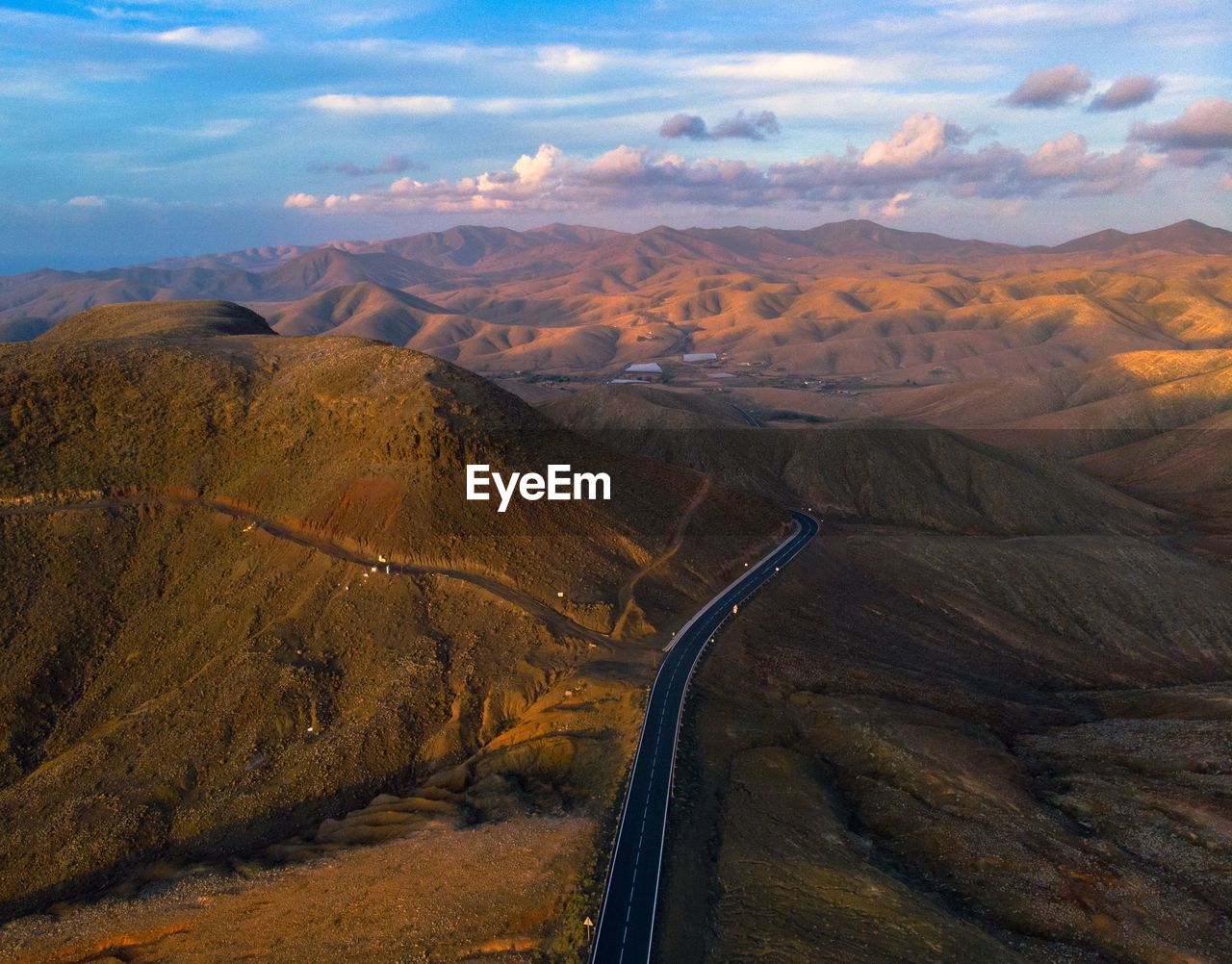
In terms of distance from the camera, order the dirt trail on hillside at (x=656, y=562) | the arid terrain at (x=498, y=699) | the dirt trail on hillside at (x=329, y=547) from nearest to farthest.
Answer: the arid terrain at (x=498, y=699) → the dirt trail on hillside at (x=329, y=547) → the dirt trail on hillside at (x=656, y=562)

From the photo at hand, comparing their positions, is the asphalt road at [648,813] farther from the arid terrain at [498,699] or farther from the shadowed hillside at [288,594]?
the shadowed hillside at [288,594]

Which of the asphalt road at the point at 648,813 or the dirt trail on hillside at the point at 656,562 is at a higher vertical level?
the dirt trail on hillside at the point at 656,562

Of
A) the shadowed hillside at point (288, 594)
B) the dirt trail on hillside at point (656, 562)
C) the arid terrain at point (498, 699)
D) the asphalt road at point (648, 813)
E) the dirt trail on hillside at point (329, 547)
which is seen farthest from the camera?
A: the dirt trail on hillside at point (656, 562)

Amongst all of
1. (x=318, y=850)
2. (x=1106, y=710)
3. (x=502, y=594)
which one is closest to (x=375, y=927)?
(x=318, y=850)

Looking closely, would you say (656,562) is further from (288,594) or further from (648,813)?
(648,813)

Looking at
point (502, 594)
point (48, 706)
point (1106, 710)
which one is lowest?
point (1106, 710)

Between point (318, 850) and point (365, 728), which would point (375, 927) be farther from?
point (365, 728)

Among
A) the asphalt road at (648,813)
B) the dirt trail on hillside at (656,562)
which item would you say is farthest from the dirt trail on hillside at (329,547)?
the asphalt road at (648,813)
